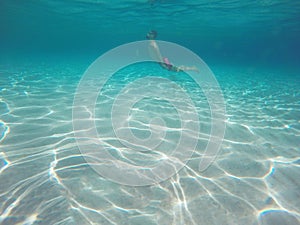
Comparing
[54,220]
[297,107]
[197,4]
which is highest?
[197,4]

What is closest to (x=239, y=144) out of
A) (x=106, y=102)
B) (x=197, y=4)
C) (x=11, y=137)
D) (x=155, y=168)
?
(x=155, y=168)

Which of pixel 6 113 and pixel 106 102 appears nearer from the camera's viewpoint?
pixel 6 113

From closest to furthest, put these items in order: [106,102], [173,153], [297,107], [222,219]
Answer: [222,219]
[173,153]
[106,102]
[297,107]

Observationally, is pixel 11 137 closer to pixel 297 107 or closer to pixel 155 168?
pixel 155 168

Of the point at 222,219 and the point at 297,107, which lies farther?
the point at 297,107

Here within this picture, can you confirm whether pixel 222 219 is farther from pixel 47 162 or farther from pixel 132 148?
pixel 47 162

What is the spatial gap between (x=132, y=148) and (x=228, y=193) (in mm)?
2462

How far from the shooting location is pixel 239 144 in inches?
229

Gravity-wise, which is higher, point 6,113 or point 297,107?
point 6,113

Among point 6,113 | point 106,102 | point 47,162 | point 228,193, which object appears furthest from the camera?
point 106,102

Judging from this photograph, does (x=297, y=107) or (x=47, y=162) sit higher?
(x=47, y=162)

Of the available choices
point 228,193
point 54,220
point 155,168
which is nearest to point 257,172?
point 228,193

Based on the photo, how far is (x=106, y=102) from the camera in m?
9.03

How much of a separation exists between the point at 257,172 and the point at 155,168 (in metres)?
2.24
